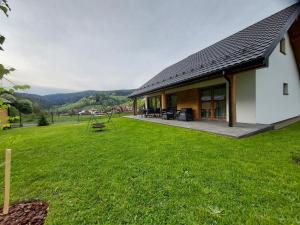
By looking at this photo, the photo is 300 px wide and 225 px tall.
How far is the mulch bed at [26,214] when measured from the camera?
1904 mm

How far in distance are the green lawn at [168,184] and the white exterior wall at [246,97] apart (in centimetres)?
294

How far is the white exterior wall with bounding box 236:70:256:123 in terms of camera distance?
7117 mm

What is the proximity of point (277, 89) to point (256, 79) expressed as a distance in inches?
86.5

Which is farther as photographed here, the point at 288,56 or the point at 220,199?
the point at 288,56

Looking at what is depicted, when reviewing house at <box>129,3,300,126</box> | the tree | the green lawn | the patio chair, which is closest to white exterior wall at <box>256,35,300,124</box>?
house at <box>129,3,300,126</box>

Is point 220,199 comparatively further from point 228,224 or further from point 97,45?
point 97,45

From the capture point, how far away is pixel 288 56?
9.01m

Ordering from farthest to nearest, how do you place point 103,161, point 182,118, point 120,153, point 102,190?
point 182,118, point 120,153, point 103,161, point 102,190

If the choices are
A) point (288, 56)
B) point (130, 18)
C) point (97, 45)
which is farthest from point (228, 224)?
point (97, 45)

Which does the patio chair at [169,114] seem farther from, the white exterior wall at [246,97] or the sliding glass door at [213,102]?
the white exterior wall at [246,97]

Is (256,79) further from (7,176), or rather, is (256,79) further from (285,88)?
(7,176)

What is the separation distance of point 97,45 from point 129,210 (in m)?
13.2

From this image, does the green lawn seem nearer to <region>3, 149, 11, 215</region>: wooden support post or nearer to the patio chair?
<region>3, 149, 11, 215</region>: wooden support post

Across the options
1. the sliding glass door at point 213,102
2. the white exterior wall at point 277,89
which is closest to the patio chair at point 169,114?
the sliding glass door at point 213,102
